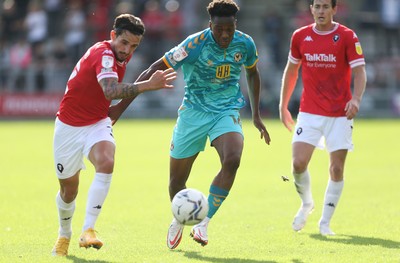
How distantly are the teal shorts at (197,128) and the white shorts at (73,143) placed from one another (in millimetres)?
875

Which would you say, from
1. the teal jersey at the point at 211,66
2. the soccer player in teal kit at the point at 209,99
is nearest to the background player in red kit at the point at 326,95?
the soccer player in teal kit at the point at 209,99

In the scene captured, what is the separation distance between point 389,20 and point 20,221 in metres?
24.9

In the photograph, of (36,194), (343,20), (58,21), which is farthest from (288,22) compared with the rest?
(36,194)

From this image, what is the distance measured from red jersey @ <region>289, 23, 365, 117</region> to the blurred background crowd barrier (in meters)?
19.4

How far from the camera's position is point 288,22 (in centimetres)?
3359

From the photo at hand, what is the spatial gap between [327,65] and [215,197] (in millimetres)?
2217

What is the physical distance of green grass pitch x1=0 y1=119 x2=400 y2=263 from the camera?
8594mm

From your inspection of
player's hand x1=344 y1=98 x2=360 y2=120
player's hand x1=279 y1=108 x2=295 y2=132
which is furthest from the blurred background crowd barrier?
player's hand x1=344 y1=98 x2=360 y2=120

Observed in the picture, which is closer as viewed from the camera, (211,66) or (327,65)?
(211,66)

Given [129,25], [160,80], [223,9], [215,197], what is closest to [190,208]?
[215,197]

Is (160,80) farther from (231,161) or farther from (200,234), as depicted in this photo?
(200,234)

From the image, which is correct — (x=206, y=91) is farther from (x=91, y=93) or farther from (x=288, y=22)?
(x=288, y=22)

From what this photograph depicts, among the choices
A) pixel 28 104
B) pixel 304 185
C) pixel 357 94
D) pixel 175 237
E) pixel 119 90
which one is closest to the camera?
pixel 119 90

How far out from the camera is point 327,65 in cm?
993
